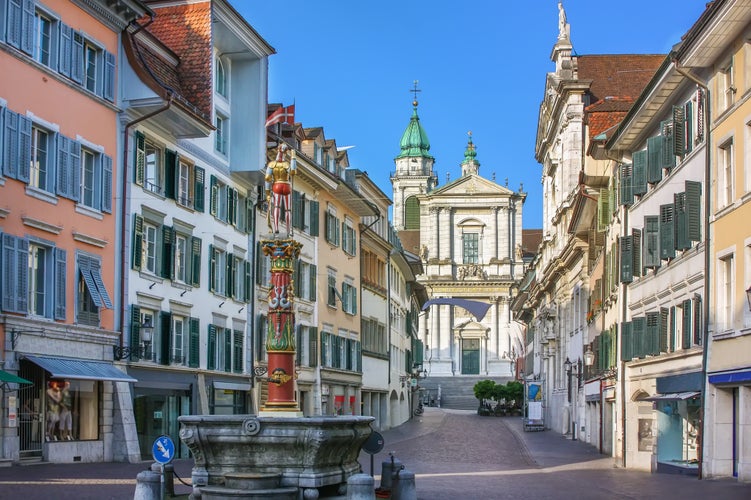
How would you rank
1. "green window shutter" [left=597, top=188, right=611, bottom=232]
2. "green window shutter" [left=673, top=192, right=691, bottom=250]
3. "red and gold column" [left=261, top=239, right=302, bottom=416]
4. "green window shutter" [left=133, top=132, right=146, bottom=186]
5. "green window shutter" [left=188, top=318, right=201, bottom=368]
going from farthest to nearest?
"green window shutter" [left=597, top=188, right=611, bottom=232], "green window shutter" [left=188, top=318, right=201, bottom=368], "green window shutter" [left=133, top=132, right=146, bottom=186], "green window shutter" [left=673, top=192, right=691, bottom=250], "red and gold column" [left=261, top=239, right=302, bottom=416]

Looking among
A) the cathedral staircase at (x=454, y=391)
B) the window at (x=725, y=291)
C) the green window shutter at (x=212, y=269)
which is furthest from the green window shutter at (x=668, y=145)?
the cathedral staircase at (x=454, y=391)

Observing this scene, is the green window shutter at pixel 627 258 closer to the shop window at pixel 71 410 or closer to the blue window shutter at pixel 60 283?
the shop window at pixel 71 410

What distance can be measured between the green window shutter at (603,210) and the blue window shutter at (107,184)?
1835 cm

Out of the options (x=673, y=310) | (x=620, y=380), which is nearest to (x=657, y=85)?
(x=673, y=310)

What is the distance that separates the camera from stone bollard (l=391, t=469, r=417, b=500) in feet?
73.9

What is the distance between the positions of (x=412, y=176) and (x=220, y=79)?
387ft

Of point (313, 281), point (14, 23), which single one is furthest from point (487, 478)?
point (313, 281)

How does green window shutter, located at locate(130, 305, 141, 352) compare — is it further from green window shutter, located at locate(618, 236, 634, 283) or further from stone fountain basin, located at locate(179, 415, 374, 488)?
green window shutter, located at locate(618, 236, 634, 283)

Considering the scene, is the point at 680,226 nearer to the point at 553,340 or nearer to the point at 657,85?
the point at 657,85

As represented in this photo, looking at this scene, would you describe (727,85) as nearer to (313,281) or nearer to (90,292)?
(90,292)

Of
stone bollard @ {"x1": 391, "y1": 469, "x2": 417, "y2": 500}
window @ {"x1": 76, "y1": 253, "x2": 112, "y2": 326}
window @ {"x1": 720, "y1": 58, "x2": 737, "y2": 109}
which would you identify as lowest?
stone bollard @ {"x1": 391, "y1": 469, "x2": 417, "y2": 500}

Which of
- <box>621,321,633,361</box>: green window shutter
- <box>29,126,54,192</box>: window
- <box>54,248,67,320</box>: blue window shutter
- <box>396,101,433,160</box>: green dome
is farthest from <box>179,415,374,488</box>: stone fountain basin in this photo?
<box>396,101,433,160</box>: green dome

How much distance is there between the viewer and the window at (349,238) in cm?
5772

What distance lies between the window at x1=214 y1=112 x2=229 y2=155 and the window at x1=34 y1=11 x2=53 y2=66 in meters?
11.9
